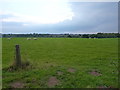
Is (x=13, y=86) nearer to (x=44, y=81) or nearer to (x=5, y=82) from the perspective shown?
(x=5, y=82)

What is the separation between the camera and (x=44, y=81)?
5.94 meters

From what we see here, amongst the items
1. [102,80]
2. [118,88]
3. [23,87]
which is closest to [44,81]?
[23,87]

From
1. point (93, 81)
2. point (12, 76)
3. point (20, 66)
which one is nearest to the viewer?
point (93, 81)

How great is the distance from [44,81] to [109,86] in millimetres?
2341

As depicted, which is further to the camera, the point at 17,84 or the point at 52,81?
the point at 52,81

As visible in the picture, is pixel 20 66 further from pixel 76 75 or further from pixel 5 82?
pixel 76 75

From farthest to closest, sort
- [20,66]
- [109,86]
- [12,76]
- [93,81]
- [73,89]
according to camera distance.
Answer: [20,66], [12,76], [93,81], [109,86], [73,89]

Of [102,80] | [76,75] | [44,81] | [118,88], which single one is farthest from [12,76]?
[118,88]

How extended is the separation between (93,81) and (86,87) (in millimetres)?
689

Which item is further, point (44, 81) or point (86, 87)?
point (44, 81)

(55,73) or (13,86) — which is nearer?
(13,86)

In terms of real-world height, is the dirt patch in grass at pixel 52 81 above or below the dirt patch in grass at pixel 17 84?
above

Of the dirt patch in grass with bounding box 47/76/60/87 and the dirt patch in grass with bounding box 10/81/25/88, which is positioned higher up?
the dirt patch in grass with bounding box 47/76/60/87

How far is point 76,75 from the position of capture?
6754 millimetres
